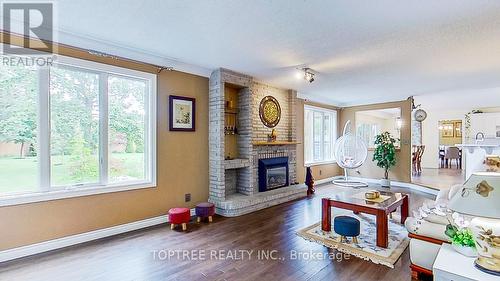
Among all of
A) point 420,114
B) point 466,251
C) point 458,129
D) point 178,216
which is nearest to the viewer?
point 466,251

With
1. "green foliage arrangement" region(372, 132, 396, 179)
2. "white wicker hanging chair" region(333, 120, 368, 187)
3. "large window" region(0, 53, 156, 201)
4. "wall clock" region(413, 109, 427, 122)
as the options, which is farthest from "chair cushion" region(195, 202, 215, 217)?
"wall clock" region(413, 109, 427, 122)

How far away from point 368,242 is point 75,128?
399 centimetres

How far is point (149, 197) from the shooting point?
3715 mm

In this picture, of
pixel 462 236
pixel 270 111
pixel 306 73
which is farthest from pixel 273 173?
pixel 462 236

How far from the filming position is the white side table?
147 cm

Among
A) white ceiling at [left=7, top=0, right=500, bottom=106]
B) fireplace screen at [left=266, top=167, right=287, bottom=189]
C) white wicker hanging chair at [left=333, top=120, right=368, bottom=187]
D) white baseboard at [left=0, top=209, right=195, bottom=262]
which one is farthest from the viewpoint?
white wicker hanging chair at [left=333, top=120, right=368, bottom=187]

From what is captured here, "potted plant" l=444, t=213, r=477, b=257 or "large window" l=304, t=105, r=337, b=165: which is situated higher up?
"large window" l=304, t=105, r=337, b=165

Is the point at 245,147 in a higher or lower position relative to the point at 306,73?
lower

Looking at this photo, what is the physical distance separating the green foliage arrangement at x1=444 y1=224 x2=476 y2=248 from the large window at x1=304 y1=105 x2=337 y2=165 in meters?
4.97

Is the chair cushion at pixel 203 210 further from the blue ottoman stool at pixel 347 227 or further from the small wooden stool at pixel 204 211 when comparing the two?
the blue ottoman stool at pixel 347 227

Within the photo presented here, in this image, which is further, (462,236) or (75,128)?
(75,128)

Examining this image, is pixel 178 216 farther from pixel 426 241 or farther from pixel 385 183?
pixel 385 183

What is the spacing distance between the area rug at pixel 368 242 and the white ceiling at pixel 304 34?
250cm

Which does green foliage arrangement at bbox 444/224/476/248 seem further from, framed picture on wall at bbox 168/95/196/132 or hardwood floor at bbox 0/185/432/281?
framed picture on wall at bbox 168/95/196/132
